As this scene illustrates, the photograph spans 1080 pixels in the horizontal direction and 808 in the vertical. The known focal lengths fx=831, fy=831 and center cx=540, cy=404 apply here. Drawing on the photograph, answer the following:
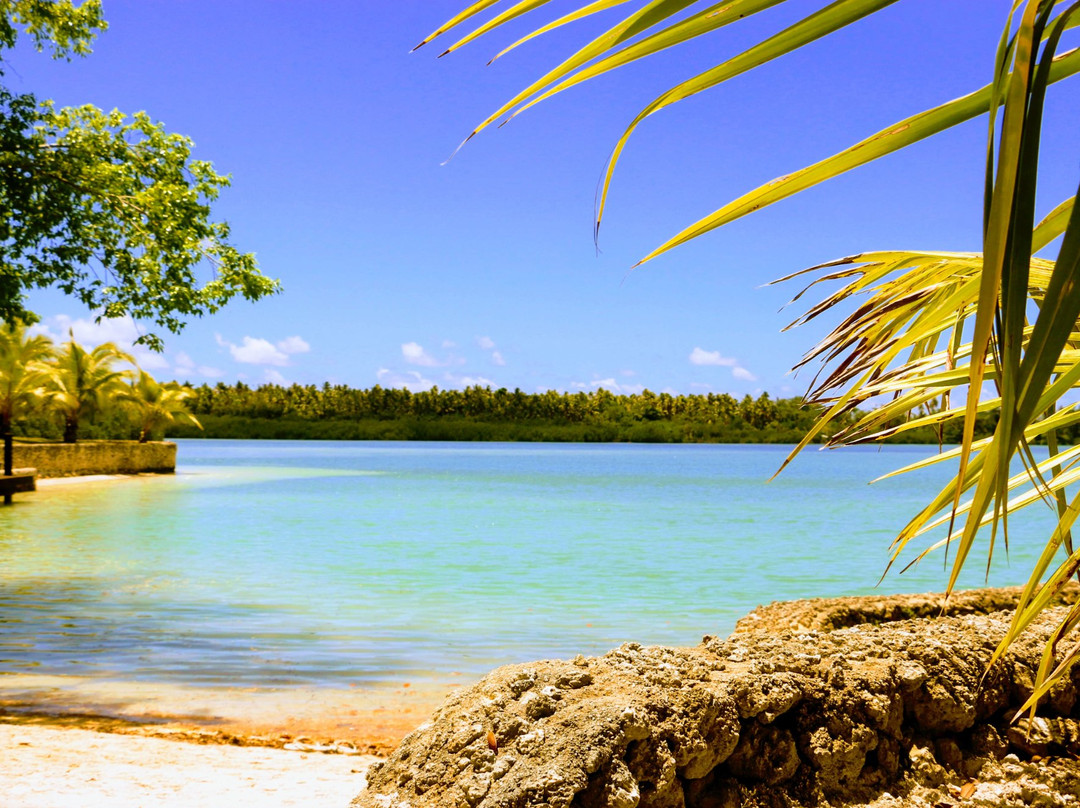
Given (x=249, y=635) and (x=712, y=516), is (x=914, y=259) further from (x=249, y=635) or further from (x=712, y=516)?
(x=712, y=516)

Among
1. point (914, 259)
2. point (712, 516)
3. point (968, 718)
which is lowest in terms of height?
point (712, 516)

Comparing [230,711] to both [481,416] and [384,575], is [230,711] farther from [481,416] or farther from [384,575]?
[481,416]

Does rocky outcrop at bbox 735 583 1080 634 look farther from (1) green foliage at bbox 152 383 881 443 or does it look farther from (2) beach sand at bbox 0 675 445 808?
(1) green foliage at bbox 152 383 881 443

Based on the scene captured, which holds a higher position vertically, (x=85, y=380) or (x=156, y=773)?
(x=85, y=380)

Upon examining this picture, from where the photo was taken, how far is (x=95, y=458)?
2816cm

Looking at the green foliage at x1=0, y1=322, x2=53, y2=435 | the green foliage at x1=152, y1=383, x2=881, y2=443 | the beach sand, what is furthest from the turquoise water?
the green foliage at x1=152, y1=383, x2=881, y2=443

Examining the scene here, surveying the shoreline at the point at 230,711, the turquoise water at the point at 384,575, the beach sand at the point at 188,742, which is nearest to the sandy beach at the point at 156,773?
the beach sand at the point at 188,742

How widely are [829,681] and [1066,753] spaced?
82cm

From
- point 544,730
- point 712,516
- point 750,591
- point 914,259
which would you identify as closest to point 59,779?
point 544,730

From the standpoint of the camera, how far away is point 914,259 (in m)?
2.24

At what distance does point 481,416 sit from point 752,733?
360 ft

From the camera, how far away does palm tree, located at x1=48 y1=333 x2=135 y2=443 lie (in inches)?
1073

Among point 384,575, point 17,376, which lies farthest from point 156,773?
point 17,376

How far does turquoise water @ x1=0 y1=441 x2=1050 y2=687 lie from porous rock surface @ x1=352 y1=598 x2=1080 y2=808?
157 inches
